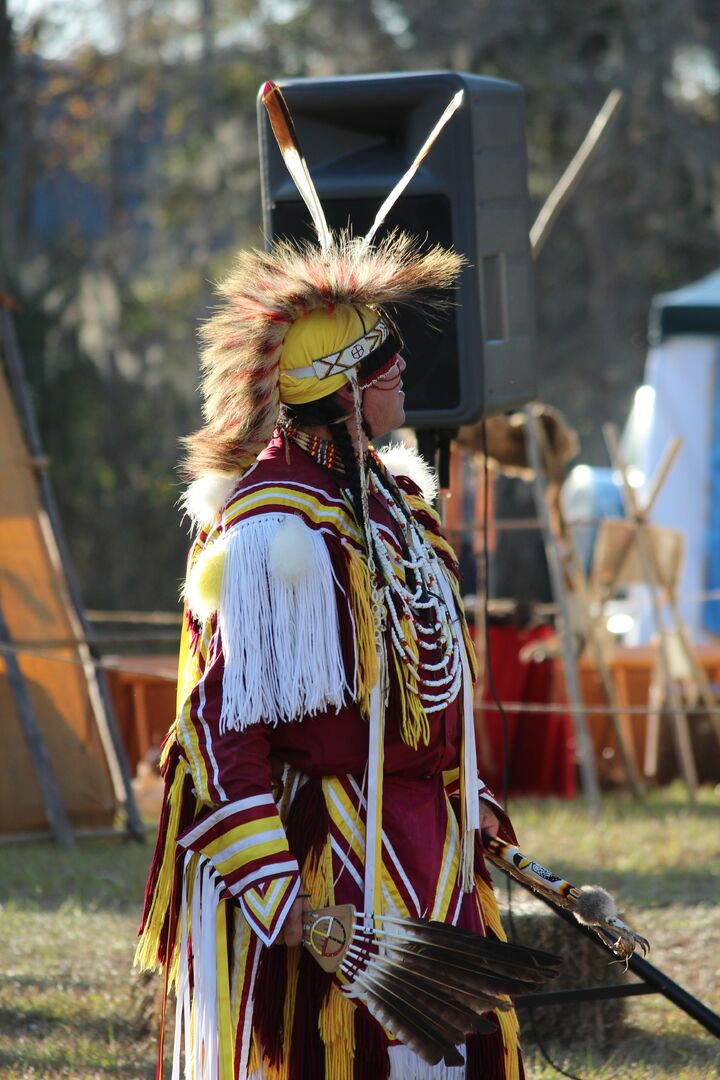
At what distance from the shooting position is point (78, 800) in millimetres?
6461

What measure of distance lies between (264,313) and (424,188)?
4.96 feet

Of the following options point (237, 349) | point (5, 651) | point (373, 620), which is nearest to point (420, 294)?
point (237, 349)

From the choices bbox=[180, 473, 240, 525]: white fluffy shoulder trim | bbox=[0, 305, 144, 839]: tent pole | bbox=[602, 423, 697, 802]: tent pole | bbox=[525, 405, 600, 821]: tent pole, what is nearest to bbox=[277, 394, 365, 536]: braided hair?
bbox=[180, 473, 240, 525]: white fluffy shoulder trim

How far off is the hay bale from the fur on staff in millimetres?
1764

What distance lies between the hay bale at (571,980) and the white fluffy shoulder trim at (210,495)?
5.52 feet

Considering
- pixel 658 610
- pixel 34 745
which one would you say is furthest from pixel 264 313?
pixel 658 610

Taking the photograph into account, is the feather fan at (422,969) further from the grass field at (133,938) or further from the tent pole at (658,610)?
the tent pole at (658,610)

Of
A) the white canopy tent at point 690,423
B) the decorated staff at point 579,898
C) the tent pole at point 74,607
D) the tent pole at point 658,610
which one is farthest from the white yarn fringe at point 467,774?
the white canopy tent at point 690,423

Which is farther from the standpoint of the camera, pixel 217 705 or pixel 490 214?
pixel 490 214

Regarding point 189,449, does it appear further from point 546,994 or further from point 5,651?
point 5,651

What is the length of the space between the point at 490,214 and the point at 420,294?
58.1 inches

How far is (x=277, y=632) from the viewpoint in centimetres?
239

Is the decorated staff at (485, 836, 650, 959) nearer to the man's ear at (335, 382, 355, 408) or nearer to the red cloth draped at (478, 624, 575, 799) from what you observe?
the man's ear at (335, 382, 355, 408)

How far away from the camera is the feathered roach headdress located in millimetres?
2525
